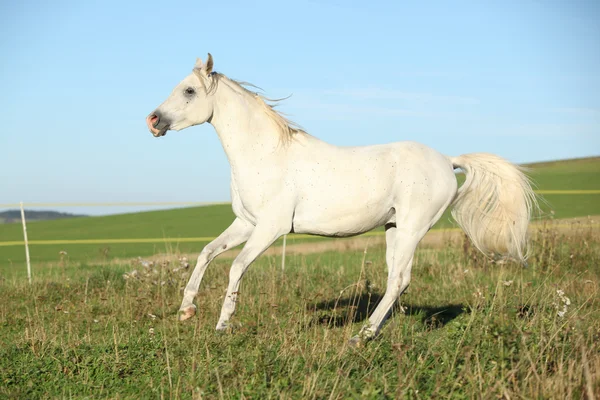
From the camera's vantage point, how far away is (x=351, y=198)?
6.05m

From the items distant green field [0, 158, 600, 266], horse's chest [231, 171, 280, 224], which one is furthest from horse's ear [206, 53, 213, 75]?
distant green field [0, 158, 600, 266]

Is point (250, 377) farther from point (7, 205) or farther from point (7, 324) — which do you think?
point (7, 205)

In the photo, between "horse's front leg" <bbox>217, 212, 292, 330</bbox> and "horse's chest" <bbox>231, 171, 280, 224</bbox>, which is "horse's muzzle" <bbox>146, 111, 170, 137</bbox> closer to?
"horse's chest" <bbox>231, 171, 280, 224</bbox>

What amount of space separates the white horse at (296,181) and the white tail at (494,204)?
453mm

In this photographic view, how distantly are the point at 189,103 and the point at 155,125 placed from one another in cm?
38

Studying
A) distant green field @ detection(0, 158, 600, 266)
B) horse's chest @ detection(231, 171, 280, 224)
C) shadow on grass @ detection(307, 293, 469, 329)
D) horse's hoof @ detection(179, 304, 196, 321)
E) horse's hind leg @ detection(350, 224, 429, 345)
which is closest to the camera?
horse's chest @ detection(231, 171, 280, 224)

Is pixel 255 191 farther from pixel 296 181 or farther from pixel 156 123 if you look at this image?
pixel 156 123

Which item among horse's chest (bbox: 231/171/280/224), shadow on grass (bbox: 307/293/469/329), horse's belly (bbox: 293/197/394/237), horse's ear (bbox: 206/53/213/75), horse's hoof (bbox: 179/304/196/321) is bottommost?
shadow on grass (bbox: 307/293/469/329)

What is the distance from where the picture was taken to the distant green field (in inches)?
790

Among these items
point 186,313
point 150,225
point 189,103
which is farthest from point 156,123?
point 150,225

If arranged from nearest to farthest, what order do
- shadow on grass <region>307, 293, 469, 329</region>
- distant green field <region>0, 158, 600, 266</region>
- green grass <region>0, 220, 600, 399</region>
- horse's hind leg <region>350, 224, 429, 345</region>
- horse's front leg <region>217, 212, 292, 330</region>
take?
green grass <region>0, 220, 600, 399</region>, horse's front leg <region>217, 212, 292, 330</region>, horse's hind leg <region>350, 224, 429, 345</region>, shadow on grass <region>307, 293, 469, 329</region>, distant green field <region>0, 158, 600, 266</region>

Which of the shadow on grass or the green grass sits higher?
the green grass

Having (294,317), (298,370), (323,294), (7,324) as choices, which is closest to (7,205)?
(7,324)

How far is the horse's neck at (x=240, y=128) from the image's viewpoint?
6117 millimetres
